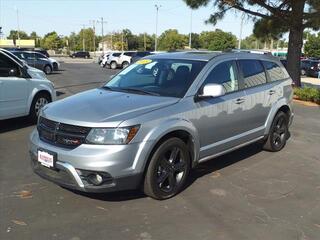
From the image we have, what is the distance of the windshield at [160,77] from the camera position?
19.3 feet

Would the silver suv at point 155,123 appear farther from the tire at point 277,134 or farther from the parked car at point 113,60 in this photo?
the parked car at point 113,60

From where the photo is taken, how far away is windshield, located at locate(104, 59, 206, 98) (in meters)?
5.88

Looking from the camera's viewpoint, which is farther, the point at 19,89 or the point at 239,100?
the point at 19,89

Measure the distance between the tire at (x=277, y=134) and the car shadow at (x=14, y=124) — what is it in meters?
5.10

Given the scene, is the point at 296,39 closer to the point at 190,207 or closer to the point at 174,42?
the point at 190,207

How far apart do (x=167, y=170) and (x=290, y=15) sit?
594 inches

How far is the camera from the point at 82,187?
4898 mm

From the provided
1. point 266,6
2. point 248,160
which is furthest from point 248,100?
point 266,6

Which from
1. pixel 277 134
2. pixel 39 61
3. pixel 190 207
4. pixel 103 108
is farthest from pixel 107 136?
pixel 39 61

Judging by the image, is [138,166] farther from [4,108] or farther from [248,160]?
[4,108]

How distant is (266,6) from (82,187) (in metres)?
15.9

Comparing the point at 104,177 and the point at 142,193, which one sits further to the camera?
the point at 142,193

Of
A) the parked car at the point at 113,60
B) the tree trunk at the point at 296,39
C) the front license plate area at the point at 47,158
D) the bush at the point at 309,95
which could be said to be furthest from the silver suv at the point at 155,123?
the parked car at the point at 113,60

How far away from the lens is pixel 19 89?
9.48m
